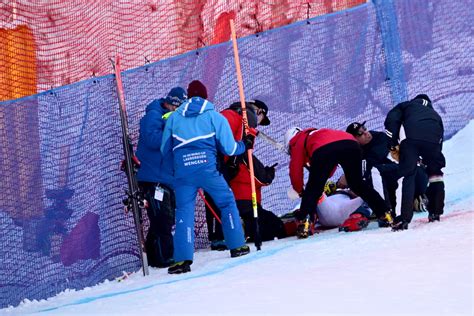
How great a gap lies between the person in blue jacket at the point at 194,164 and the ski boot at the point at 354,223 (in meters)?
1.17

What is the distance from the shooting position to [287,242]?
880cm

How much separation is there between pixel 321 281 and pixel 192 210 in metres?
2.09

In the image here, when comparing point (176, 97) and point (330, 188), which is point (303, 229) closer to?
point (330, 188)

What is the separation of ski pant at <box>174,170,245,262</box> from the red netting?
1921 millimetres

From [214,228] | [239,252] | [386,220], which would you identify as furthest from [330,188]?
[239,252]

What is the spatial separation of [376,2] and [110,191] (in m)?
4.04

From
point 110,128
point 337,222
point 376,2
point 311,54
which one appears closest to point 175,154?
point 110,128

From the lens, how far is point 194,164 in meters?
8.01

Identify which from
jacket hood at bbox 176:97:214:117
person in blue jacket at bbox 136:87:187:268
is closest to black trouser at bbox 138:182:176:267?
person in blue jacket at bbox 136:87:187:268

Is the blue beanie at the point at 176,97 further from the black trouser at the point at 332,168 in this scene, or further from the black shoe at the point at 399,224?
the black shoe at the point at 399,224

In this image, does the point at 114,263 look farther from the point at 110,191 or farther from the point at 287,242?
the point at 287,242

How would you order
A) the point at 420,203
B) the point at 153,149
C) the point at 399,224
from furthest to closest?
the point at 420,203, the point at 153,149, the point at 399,224

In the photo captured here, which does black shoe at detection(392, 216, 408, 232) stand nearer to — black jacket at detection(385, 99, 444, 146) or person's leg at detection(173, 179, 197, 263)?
black jacket at detection(385, 99, 444, 146)

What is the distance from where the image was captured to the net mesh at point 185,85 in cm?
857
